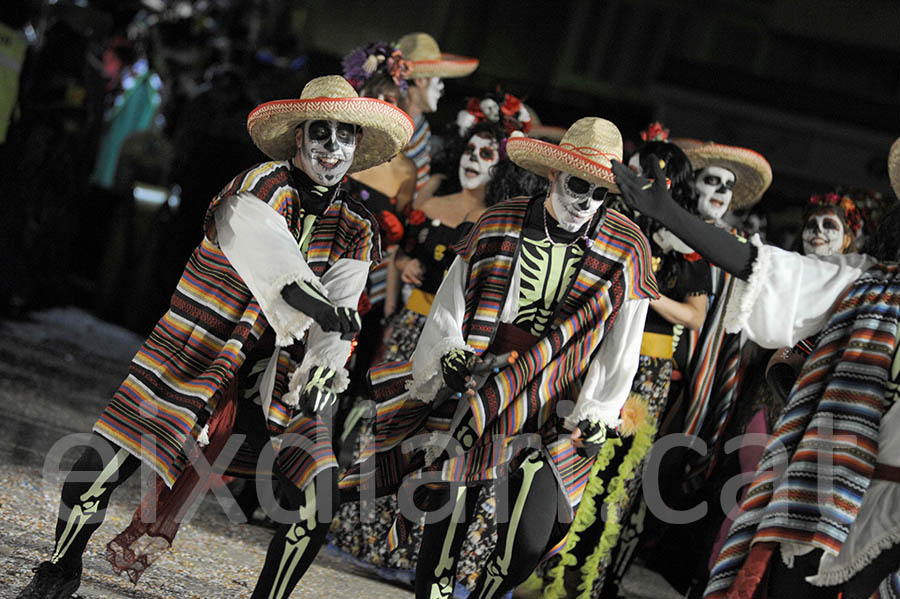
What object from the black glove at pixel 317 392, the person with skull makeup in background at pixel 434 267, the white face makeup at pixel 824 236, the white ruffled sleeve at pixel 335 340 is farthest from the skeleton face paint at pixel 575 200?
the white face makeup at pixel 824 236

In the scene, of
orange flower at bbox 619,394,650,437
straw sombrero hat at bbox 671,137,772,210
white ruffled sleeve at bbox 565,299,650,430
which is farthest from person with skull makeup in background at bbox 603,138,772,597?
white ruffled sleeve at bbox 565,299,650,430

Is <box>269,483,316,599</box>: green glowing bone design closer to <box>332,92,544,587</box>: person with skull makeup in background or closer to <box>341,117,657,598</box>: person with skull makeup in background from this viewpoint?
<box>341,117,657,598</box>: person with skull makeup in background

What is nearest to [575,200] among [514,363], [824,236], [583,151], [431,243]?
[583,151]

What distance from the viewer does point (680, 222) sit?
2.73 metres

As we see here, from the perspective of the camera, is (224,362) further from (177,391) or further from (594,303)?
(594,303)

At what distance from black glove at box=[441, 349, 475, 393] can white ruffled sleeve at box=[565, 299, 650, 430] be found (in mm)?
364

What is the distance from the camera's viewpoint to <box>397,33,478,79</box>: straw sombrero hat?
217 inches

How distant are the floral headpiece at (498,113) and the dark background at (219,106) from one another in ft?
1.17

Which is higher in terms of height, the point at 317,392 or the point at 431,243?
the point at 431,243

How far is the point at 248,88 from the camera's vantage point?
9492 millimetres

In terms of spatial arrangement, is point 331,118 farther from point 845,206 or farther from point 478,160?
point 845,206

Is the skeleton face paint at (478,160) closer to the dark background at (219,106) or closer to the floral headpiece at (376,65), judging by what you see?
the floral headpiece at (376,65)

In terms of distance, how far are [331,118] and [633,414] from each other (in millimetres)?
1659

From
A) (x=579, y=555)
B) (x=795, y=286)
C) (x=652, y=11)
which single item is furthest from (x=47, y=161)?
(x=652, y=11)
